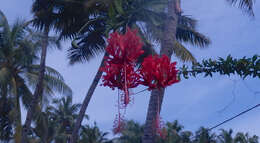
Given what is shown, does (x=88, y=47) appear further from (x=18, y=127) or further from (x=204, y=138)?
(x=204, y=138)

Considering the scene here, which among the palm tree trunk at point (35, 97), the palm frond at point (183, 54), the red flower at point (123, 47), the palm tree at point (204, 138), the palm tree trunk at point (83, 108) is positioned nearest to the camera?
the red flower at point (123, 47)

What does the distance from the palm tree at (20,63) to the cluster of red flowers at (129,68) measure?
10.2 m

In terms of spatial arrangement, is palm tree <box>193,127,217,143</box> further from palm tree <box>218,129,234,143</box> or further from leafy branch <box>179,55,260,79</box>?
leafy branch <box>179,55,260,79</box>

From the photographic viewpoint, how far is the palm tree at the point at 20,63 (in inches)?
507

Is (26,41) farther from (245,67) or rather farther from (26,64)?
(245,67)

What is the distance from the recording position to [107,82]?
293cm

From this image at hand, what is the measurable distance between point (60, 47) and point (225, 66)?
356 inches

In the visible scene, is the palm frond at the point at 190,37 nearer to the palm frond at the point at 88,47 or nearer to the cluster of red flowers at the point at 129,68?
the palm frond at the point at 88,47

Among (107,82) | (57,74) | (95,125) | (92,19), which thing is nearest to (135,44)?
(107,82)

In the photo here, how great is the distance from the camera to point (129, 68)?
2930 mm

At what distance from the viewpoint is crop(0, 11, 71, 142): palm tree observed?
42.3 feet

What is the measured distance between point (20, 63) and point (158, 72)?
11.4m

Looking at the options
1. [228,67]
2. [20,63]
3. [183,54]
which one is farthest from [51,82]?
[228,67]

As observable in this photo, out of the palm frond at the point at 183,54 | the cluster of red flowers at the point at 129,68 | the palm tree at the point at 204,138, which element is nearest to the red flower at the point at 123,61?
the cluster of red flowers at the point at 129,68
